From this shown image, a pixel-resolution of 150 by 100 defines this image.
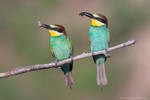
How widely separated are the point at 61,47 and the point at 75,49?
10.6ft

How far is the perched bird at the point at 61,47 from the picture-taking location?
223 inches

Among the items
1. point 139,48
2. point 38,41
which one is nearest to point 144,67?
point 139,48

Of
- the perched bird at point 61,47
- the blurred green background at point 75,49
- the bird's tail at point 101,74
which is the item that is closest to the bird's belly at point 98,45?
the bird's tail at point 101,74

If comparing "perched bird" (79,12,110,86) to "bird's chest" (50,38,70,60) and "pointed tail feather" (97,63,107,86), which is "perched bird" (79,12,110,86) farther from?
"bird's chest" (50,38,70,60)

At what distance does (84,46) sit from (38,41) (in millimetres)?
772

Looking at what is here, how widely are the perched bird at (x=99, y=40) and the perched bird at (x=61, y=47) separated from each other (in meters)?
0.25

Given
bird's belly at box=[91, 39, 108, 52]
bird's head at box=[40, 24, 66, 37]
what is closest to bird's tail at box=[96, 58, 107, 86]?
bird's belly at box=[91, 39, 108, 52]

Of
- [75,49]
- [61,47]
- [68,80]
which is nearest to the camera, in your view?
[68,80]

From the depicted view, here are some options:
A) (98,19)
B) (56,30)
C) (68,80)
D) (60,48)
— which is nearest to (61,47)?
(60,48)

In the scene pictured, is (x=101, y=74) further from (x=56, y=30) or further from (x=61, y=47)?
(x=56, y=30)

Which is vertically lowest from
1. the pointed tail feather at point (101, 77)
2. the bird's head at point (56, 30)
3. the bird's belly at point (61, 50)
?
the pointed tail feather at point (101, 77)

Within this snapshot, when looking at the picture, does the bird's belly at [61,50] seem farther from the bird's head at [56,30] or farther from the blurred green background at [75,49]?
the blurred green background at [75,49]

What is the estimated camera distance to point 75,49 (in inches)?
353

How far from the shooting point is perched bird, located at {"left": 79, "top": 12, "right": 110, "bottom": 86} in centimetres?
568
